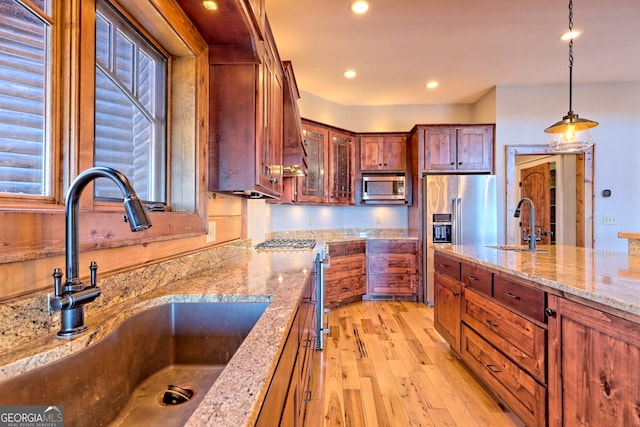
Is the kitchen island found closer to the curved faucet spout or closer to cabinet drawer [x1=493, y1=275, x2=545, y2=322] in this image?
cabinet drawer [x1=493, y1=275, x2=545, y2=322]

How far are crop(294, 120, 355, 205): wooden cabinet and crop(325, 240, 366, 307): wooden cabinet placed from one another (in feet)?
2.24

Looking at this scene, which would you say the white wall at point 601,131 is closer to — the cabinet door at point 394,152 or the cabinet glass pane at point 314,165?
the cabinet door at point 394,152

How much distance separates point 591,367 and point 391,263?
2928 millimetres

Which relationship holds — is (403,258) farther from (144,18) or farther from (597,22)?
(144,18)

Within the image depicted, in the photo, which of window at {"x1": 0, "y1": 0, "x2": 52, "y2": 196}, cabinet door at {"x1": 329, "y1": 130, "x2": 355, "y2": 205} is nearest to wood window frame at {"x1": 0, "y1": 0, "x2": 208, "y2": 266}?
window at {"x1": 0, "y1": 0, "x2": 52, "y2": 196}

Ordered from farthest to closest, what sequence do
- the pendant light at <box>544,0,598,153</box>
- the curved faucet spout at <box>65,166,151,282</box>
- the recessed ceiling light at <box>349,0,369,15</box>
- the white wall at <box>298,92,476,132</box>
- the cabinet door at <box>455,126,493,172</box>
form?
1. the white wall at <box>298,92,476,132</box>
2. the cabinet door at <box>455,126,493,172</box>
3. the recessed ceiling light at <box>349,0,369,15</box>
4. the pendant light at <box>544,0,598,153</box>
5. the curved faucet spout at <box>65,166,151,282</box>

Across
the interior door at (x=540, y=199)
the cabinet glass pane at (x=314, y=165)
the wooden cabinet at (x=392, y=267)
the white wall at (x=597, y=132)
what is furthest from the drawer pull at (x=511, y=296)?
the interior door at (x=540, y=199)

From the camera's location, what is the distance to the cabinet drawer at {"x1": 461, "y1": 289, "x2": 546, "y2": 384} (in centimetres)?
143

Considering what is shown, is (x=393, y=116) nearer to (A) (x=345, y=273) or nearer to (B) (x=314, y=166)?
(B) (x=314, y=166)

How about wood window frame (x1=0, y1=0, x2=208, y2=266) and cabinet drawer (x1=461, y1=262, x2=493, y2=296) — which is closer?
wood window frame (x1=0, y1=0, x2=208, y2=266)

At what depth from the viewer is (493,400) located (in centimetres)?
190

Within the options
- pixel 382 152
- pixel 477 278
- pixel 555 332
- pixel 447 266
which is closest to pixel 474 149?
pixel 382 152

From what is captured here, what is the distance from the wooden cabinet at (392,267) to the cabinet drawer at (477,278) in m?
1.89

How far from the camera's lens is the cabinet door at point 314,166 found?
12.3 feet
